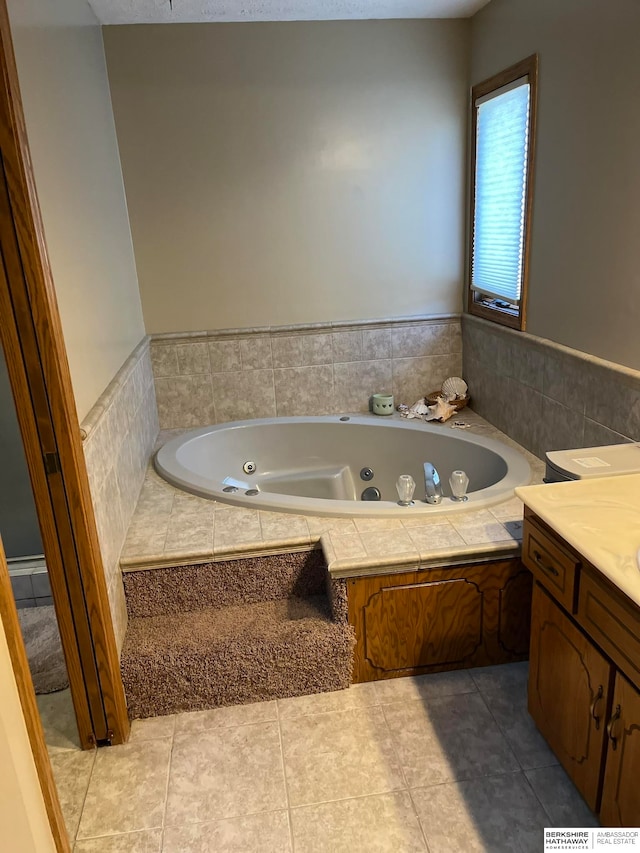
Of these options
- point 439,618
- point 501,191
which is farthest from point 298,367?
point 439,618

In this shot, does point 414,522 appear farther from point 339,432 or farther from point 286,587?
point 339,432

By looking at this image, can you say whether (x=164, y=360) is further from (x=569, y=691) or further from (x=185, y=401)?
(x=569, y=691)

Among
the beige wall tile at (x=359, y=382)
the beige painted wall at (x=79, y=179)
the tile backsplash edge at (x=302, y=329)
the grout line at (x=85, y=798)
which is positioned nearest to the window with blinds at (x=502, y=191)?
the tile backsplash edge at (x=302, y=329)

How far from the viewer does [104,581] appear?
71.9 inches

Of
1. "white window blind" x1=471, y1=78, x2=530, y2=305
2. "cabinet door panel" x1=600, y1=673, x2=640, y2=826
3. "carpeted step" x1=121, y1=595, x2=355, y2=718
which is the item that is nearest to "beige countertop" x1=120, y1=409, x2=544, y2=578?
"carpeted step" x1=121, y1=595, x2=355, y2=718

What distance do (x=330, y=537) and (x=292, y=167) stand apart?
2.02 m

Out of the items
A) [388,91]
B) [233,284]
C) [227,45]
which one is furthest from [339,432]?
[227,45]

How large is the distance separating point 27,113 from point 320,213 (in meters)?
1.85

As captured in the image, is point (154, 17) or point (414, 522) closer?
point (414, 522)

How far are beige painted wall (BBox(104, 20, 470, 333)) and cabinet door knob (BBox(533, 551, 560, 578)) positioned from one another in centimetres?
211

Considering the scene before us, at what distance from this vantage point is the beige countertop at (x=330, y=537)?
204cm

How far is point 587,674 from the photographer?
145cm

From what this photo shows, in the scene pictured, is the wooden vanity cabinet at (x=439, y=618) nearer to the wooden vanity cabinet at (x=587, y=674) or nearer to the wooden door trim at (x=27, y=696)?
the wooden vanity cabinet at (x=587, y=674)

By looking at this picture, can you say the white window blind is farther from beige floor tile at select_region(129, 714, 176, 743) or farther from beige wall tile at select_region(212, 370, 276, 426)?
beige floor tile at select_region(129, 714, 176, 743)
